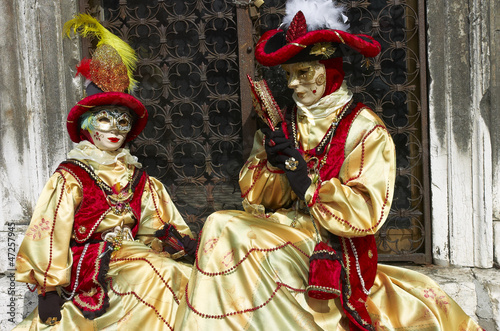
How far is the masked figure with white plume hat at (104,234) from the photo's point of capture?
9.18ft

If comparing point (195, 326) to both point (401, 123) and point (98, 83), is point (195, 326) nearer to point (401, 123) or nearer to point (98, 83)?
point (98, 83)

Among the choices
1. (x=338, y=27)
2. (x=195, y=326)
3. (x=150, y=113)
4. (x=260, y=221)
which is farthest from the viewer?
(x=150, y=113)

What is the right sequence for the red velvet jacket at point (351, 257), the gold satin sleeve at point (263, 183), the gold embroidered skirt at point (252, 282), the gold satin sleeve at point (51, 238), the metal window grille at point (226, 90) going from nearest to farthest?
the gold embroidered skirt at point (252, 282) → the red velvet jacket at point (351, 257) → the gold satin sleeve at point (51, 238) → the gold satin sleeve at point (263, 183) → the metal window grille at point (226, 90)

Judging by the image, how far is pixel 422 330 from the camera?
2.80 meters

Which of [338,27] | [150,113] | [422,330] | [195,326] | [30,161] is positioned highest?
[338,27]

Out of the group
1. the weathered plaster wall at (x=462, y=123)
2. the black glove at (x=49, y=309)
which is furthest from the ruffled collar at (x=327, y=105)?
the black glove at (x=49, y=309)

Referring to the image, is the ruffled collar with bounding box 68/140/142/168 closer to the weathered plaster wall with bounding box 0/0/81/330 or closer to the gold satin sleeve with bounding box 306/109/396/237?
the weathered plaster wall with bounding box 0/0/81/330

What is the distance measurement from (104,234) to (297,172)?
1.28m

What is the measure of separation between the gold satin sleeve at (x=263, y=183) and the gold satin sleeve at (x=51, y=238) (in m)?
1.03

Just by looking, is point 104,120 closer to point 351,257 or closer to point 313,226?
point 313,226

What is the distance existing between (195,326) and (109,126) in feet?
4.33

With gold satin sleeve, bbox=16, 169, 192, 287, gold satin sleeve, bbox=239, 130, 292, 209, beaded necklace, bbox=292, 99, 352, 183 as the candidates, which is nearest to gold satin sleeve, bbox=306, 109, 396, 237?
beaded necklace, bbox=292, 99, 352, 183

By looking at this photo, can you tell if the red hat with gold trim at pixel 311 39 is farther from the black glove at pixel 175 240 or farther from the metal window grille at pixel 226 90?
the black glove at pixel 175 240

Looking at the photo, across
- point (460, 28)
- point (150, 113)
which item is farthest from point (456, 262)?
point (150, 113)
